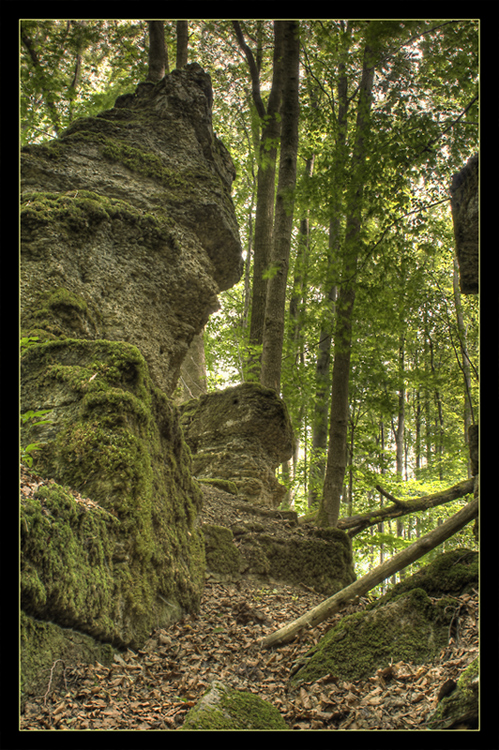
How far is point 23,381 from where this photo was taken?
380 centimetres

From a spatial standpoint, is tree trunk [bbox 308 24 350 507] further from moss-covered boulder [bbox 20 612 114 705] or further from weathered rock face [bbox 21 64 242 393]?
moss-covered boulder [bbox 20 612 114 705]

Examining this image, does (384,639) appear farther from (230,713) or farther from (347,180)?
(347,180)

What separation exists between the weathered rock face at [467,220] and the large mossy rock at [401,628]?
2.33 meters

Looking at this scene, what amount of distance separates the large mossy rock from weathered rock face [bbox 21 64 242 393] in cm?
379

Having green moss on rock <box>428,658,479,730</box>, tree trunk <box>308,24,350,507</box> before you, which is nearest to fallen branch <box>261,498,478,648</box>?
green moss on rock <box>428,658,479,730</box>

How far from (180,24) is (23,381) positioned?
1076cm

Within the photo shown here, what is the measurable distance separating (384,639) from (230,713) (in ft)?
3.78

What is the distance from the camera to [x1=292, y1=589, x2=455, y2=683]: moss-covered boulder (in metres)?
2.70

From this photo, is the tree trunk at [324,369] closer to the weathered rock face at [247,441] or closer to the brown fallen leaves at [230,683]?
the weathered rock face at [247,441]

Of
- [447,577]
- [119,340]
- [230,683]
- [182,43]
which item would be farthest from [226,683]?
[182,43]

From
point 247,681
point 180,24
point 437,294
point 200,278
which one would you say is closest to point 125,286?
point 200,278

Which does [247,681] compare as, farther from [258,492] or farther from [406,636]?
[258,492]
